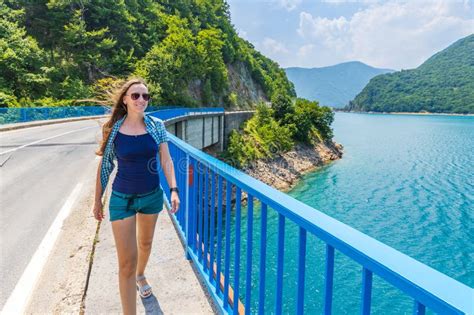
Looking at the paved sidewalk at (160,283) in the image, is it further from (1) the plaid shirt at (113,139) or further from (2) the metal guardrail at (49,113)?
(2) the metal guardrail at (49,113)

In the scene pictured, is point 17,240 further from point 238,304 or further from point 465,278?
point 465,278

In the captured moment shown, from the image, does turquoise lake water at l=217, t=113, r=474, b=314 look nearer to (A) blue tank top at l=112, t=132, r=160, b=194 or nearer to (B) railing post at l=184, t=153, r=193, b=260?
(B) railing post at l=184, t=153, r=193, b=260

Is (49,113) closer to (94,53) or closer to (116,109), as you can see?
(94,53)

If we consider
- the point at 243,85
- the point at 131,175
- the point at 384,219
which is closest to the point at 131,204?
the point at 131,175

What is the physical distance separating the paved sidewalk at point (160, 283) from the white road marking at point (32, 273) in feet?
1.92

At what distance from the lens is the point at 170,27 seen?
144 ft

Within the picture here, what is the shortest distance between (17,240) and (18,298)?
5.20ft

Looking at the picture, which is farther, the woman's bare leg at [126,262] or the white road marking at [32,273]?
the white road marking at [32,273]

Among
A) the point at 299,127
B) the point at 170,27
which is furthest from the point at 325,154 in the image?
the point at 170,27

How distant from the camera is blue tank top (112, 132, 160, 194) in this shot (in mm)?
2549

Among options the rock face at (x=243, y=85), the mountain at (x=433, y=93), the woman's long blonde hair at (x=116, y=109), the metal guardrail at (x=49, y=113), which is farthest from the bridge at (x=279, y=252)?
the mountain at (x=433, y=93)

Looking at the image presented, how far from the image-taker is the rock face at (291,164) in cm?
3027

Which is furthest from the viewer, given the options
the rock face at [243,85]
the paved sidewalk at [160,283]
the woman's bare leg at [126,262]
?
the rock face at [243,85]

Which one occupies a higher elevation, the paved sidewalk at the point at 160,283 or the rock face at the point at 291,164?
the paved sidewalk at the point at 160,283
